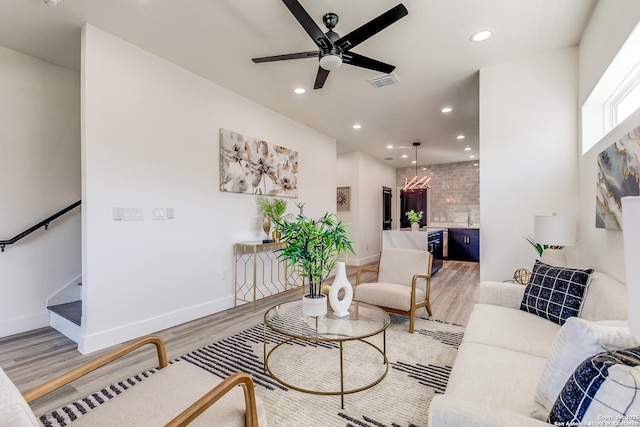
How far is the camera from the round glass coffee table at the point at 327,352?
6.36ft

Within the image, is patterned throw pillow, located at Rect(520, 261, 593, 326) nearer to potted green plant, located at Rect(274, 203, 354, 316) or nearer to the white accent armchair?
the white accent armchair

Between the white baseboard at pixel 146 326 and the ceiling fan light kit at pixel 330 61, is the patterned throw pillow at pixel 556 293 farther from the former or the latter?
the white baseboard at pixel 146 326

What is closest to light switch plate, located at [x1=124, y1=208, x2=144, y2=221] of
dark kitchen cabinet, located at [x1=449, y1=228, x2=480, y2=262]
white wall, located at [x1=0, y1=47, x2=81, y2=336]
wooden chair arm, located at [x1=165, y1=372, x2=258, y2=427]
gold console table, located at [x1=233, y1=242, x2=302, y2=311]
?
white wall, located at [x1=0, y1=47, x2=81, y2=336]

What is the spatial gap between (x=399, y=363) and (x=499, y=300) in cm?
95

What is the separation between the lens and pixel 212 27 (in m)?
2.58

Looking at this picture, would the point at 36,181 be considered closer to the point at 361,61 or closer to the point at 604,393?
the point at 361,61

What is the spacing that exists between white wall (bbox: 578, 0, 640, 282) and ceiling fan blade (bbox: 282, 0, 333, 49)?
181cm

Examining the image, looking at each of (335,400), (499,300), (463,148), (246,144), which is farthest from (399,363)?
(463,148)

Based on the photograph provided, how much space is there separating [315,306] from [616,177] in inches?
82.5

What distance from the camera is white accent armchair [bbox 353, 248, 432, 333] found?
294cm

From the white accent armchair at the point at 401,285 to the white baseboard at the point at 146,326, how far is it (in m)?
1.67

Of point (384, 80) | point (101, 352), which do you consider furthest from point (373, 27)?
point (101, 352)

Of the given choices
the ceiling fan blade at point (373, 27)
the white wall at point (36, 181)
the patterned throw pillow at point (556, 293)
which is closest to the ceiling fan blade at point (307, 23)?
the ceiling fan blade at point (373, 27)

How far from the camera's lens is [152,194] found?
3.02 m
